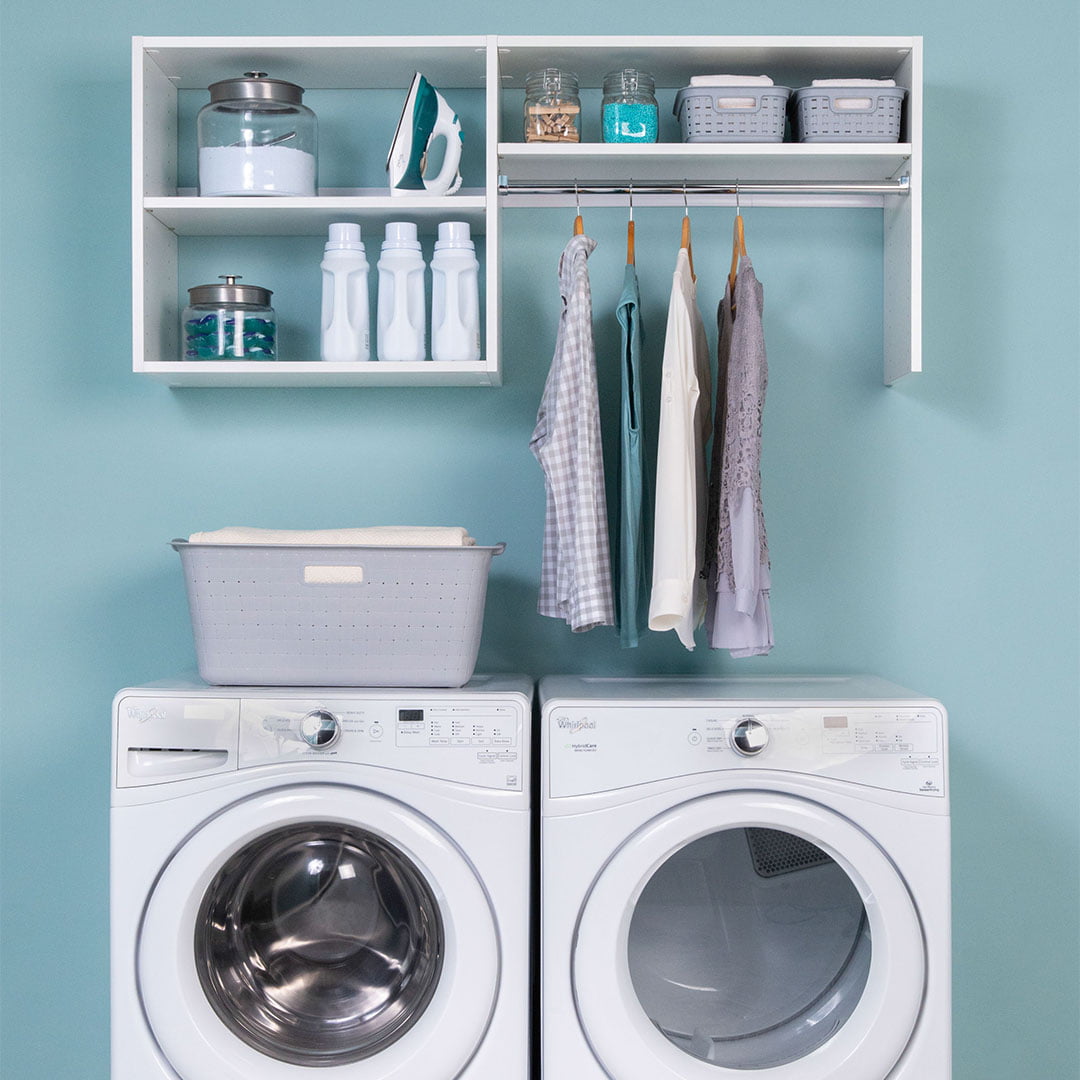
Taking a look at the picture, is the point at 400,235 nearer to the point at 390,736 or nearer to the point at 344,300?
the point at 344,300

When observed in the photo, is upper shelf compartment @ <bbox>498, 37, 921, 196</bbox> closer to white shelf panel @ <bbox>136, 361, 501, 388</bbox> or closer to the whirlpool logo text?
white shelf panel @ <bbox>136, 361, 501, 388</bbox>

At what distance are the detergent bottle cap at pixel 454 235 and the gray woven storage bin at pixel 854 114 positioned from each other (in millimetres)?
634

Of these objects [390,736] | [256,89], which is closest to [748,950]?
[390,736]

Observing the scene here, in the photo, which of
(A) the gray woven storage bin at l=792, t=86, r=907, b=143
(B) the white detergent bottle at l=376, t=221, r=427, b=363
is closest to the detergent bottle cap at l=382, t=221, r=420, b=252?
(B) the white detergent bottle at l=376, t=221, r=427, b=363

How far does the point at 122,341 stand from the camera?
219cm

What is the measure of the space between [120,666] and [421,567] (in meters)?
0.78

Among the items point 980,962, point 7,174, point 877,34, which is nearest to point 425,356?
point 7,174

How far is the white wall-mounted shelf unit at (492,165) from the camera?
194cm

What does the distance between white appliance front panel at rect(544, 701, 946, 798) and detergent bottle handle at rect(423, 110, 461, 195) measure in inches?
36.8

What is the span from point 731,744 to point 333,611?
2.15 feet

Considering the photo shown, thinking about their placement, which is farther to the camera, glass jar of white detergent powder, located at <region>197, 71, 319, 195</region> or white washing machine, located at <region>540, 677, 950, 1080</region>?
glass jar of white detergent powder, located at <region>197, 71, 319, 195</region>

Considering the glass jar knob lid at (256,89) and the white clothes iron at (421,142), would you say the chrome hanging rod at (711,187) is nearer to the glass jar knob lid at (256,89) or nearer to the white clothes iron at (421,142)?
the white clothes iron at (421,142)

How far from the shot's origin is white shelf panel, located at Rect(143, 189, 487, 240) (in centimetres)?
193

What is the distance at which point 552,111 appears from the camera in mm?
1987
